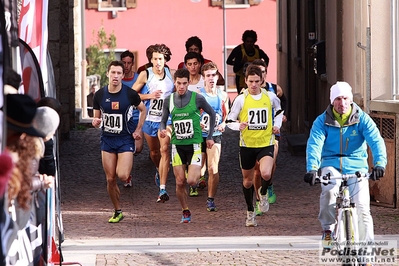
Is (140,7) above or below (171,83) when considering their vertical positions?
above

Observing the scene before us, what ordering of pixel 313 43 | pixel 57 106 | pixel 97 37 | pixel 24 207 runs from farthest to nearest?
1. pixel 97 37
2. pixel 313 43
3. pixel 57 106
4. pixel 24 207

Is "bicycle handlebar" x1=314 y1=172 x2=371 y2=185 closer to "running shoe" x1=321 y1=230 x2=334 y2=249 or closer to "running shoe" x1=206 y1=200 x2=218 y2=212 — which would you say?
"running shoe" x1=321 y1=230 x2=334 y2=249

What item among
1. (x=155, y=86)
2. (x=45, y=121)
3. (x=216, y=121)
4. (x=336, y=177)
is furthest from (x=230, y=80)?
(x=45, y=121)

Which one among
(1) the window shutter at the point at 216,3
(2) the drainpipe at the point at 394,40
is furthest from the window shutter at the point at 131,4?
(2) the drainpipe at the point at 394,40

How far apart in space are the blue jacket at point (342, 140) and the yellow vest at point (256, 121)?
9.64ft

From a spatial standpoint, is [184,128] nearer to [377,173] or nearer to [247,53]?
[377,173]

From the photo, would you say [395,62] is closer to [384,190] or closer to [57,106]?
[384,190]

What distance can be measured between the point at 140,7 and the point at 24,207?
4659 cm

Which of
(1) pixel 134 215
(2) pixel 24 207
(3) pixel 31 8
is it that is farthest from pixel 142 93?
(2) pixel 24 207

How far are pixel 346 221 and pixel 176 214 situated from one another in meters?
4.94

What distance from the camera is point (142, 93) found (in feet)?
48.8

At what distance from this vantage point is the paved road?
11.3m

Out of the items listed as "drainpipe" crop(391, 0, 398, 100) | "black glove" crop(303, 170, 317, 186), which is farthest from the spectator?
"black glove" crop(303, 170, 317, 186)

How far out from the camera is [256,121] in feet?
40.7
